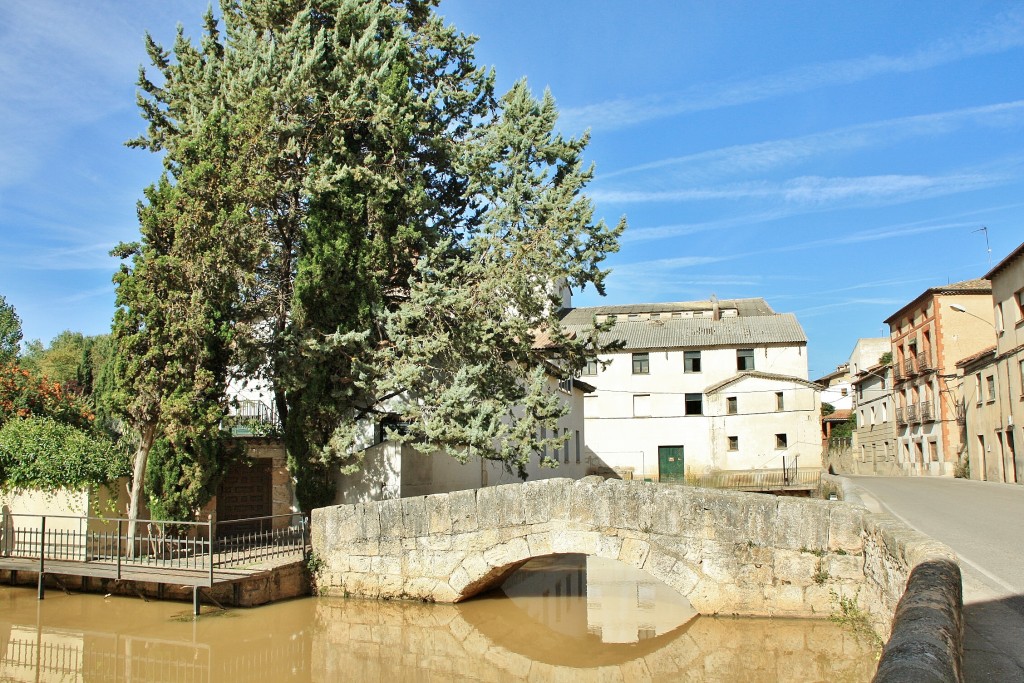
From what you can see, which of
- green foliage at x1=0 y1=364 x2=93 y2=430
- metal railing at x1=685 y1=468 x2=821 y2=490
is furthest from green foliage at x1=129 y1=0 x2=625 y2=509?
metal railing at x1=685 y1=468 x2=821 y2=490

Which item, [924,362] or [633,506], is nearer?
[633,506]

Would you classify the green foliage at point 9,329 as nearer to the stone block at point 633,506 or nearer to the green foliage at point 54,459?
the green foliage at point 54,459

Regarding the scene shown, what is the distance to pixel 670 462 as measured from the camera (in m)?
39.9

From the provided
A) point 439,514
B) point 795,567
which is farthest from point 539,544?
point 795,567

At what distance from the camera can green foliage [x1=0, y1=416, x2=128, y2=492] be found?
47.4 ft

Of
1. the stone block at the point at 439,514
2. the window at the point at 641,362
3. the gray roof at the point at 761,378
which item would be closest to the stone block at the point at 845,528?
the stone block at the point at 439,514

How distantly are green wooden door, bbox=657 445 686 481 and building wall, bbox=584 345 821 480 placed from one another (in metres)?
0.19

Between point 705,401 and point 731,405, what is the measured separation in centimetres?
137

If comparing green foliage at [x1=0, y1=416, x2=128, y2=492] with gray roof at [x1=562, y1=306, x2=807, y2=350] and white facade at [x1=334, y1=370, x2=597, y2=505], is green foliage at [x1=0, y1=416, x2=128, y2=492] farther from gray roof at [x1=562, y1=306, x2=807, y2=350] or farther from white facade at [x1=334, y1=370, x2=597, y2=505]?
gray roof at [x1=562, y1=306, x2=807, y2=350]

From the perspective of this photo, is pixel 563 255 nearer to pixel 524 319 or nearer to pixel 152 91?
pixel 524 319

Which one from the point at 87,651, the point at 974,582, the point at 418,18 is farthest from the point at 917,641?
the point at 418,18

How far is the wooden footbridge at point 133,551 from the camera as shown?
12.3 meters

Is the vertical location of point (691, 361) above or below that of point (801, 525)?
above

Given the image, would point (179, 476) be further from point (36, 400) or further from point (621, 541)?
point (621, 541)
